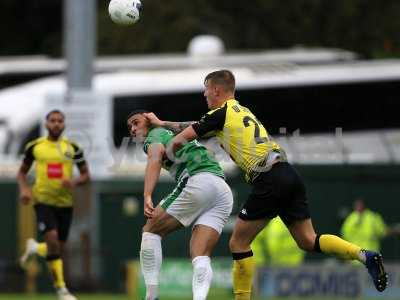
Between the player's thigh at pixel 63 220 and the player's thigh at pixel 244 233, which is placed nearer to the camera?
the player's thigh at pixel 244 233

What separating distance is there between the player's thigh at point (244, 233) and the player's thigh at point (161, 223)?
527 mm

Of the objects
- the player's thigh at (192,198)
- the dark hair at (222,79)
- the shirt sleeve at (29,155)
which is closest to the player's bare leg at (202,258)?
the player's thigh at (192,198)

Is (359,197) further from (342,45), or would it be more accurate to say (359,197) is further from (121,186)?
(342,45)

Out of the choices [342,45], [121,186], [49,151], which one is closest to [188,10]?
[342,45]

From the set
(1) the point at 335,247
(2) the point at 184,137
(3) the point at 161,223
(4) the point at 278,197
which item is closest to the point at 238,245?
(4) the point at 278,197

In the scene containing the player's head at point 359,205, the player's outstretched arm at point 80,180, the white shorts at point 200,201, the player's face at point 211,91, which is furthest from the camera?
the player's head at point 359,205

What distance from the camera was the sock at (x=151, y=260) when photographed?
1252cm

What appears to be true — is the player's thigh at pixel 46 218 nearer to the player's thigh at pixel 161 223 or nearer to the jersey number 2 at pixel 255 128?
the player's thigh at pixel 161 223

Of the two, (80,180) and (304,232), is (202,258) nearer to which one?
(304,232)

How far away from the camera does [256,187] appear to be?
1241 cm

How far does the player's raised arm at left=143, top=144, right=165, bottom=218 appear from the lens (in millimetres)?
12078

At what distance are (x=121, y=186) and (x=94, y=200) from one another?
569 mm

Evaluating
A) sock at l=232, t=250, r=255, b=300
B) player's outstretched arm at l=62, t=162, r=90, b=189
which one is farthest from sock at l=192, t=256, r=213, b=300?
player's outstretched arm at l=62, t=162, r=90, b=189

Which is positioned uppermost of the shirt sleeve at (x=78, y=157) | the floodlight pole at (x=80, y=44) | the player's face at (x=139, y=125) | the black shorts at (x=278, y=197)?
the floodlight pole at (x=80, y=44)
